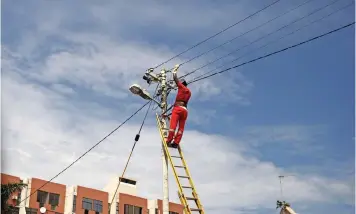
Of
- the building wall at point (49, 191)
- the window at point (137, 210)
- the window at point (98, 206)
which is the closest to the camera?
the building wall at point (49, 191)

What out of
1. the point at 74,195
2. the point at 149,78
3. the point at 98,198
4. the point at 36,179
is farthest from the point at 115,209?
the point at 149,78

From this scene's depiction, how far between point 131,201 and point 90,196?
22.4 feet

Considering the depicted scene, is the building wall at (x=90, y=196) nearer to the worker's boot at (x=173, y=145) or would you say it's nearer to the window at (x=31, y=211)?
the window at (x=31, y=211)

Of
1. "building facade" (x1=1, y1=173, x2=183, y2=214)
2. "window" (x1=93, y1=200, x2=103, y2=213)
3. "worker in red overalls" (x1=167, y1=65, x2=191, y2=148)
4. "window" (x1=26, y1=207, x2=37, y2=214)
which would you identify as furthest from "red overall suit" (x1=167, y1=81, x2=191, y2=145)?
"window" (x1=93, y1=200, x2=103, y2=213)

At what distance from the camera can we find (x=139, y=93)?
587 inches

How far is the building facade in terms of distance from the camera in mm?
52750

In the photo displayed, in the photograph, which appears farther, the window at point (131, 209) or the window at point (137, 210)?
the window at point (137, 210)

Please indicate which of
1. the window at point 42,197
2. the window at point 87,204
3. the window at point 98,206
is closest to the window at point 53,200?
the window at point 42,197

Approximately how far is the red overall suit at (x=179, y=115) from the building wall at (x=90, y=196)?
46.5m

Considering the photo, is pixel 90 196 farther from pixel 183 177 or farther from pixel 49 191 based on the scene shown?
pixel 183 177

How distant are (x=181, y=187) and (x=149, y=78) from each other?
439 cm

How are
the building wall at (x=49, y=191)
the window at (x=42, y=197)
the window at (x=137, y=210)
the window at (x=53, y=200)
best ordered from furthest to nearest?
the window at (x=137, y=210), the window at (x=53, y=200), the window at (x=42, y=197), the building wall at (x=49, y=191)

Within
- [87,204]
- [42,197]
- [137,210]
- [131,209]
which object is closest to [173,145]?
[42,197]

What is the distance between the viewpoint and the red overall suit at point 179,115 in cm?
1391
